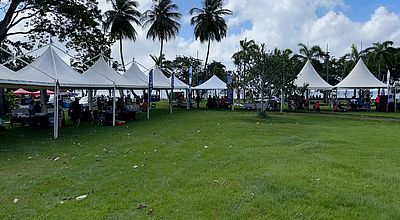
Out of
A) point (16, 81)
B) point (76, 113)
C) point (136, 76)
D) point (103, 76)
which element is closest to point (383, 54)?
point (136, 76)

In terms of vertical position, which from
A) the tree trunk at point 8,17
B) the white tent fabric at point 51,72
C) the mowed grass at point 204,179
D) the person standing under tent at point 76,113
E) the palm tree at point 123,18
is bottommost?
the mowed grass at point 204,179

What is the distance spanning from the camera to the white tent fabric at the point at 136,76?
985 inches

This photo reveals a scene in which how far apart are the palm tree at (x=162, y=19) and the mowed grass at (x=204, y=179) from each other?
32947 mm

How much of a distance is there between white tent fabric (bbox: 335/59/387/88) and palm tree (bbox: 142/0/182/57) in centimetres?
2010

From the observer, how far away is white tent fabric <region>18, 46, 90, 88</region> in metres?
14.6

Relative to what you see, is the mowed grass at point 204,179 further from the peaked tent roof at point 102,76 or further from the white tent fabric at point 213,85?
the white tent fabric at point 213,85

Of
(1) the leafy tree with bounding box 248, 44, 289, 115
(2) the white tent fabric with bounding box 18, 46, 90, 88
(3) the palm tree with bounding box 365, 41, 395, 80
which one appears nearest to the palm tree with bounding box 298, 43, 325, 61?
(3) the palm tree with bounding box 365, 41, 395, 80

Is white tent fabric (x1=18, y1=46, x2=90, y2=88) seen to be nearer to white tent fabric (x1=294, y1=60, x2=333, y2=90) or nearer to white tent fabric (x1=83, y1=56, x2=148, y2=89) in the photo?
white tent fabric (x1=83, y1=56, x2=148, y2=89)

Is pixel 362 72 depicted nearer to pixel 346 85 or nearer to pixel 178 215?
pixel 346 85

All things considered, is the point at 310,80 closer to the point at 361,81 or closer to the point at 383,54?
the point at 361,81

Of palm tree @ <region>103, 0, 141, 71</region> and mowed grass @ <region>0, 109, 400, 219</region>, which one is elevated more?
palm tree @ <region>103, 0, 141, 71</region>

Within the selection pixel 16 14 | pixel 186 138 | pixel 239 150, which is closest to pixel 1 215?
pixel 239 150

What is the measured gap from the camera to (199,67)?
70500 millimetres

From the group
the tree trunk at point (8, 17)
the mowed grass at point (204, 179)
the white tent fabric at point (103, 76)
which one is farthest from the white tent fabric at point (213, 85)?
the mowed grass at point (204, 179)
